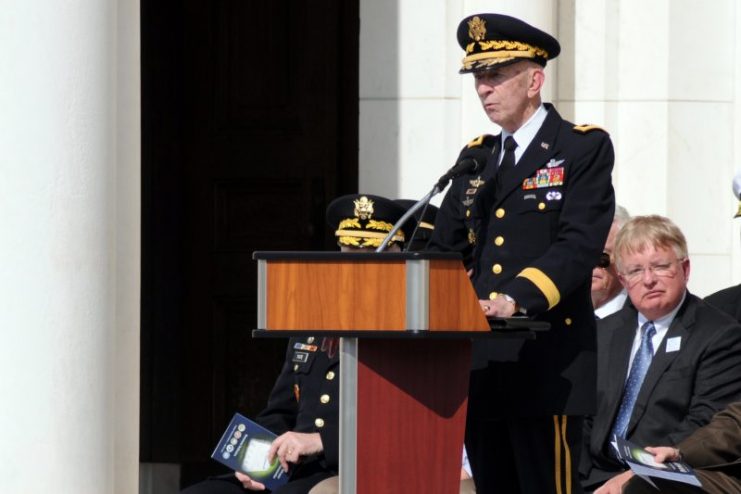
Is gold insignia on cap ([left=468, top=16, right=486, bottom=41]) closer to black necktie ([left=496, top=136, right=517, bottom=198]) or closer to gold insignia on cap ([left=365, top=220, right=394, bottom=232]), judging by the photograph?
black necktie ([left=496, top=136, right=517, bottom=198])

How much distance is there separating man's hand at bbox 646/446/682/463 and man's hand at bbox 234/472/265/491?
1.51m

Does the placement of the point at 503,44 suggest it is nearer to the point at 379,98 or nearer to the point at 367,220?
the point at 367,220

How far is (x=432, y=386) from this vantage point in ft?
13.9

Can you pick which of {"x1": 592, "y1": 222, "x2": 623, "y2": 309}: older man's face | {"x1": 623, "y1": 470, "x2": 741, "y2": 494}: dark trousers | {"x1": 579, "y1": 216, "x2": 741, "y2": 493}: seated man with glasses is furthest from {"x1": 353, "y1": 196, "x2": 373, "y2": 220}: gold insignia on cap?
{"x1": 623, "y1": 470, "x2": 741, "y2": 494}: dark trousers

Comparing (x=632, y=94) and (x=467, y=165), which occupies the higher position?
(x=632, y=94)

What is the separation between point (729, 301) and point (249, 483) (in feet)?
7.29

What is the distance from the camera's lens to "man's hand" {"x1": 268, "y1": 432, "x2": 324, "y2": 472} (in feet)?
18.7

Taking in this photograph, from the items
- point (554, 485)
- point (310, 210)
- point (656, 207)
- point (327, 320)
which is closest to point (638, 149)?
point (656, 207)

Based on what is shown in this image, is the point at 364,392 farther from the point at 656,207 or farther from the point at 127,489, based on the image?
the point at 656,207

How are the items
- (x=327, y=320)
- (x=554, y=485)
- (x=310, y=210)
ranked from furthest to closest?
(x=310, y=210)
(x=554, y=485)
(x=327, y=320)

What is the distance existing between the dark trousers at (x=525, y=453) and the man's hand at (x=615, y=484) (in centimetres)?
71

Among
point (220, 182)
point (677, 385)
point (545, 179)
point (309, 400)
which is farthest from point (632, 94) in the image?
point (545, 179)

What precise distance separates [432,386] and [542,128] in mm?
993

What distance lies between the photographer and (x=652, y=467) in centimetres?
476
